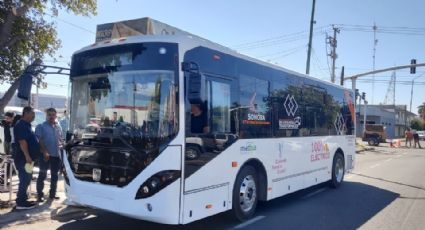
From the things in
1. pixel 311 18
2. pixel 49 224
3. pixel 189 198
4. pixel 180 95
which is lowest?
pixel 49 224

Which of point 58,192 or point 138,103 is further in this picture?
point 58,192

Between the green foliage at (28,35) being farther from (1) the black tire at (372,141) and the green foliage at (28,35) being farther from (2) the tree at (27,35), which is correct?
(1) the black tire at (372,141)

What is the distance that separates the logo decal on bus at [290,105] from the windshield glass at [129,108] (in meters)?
3.85

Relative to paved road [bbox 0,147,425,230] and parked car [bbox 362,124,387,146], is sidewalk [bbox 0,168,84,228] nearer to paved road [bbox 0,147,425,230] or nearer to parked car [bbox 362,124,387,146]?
paved road [bbox 0,147,425,230]

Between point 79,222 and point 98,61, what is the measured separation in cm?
297

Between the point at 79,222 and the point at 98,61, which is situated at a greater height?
the point at 98,61

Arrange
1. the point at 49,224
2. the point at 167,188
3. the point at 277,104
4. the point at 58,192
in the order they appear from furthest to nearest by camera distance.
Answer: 1. the point at 58,192
2. the point at 277,104
3. the point at 49,224
4. the point at 167,188

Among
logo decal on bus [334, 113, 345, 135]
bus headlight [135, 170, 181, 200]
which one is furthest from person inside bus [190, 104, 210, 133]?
logo decal on bus [334, 113, 345, 135]

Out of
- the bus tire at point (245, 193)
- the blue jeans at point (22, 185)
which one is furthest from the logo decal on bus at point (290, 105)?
the blue jeans at point (22, 185)

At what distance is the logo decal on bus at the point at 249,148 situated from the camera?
7.73 metres

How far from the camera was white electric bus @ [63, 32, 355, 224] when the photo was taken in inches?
240

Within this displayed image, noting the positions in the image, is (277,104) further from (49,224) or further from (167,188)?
Answer: (49,224)

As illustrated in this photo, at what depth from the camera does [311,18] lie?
82.9 feet

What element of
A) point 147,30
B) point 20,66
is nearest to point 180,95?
point 147,30
